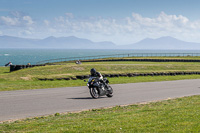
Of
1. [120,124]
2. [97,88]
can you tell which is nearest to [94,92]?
[97,88]

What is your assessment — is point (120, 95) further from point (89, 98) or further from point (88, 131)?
point (88, 131)

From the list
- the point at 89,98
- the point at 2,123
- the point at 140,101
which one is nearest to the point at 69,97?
the point at 89,98

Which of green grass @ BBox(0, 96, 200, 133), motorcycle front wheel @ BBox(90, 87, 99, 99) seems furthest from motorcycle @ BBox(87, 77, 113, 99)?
green grass @ BBox(0, 96, 200, 133)

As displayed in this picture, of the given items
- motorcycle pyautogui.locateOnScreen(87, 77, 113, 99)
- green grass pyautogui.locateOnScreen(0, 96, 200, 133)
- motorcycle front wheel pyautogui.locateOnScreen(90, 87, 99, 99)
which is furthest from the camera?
motorcycle front wheel pyautogui.locateOnScreen(90, 87, 99, 99)

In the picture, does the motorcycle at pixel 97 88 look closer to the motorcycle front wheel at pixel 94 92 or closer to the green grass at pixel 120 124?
the motorcycle front wheel at pixel 94 92

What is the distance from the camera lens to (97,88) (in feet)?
52.5

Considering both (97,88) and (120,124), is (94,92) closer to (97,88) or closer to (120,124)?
(97,88)

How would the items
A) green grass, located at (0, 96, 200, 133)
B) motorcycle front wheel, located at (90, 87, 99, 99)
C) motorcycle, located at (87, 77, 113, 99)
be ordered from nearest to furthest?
green grass, located at (0, 96, 200, 133) < motorcycle, located at (87, 77, 113, 99) < motorcycle front wheel, located at (90, 87, 99, 99)

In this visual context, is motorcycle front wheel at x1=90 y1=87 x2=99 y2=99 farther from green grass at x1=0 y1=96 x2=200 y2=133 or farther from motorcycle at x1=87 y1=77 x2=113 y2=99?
green grass at x1=0 y1=96 x2=200 y2=133

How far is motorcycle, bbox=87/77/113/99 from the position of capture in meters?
15.8

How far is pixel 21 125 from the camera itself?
897 cm

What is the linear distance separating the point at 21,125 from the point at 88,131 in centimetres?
227

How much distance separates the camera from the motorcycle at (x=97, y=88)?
51.8ft

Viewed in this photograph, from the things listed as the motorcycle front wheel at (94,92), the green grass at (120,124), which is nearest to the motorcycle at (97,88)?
the motorcycle front wheel at (94,92)
